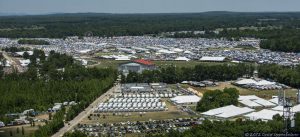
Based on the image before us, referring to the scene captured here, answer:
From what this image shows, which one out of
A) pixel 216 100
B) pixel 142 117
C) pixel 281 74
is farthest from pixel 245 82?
pixel 142 117

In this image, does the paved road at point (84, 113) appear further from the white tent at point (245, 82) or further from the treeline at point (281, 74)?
the treeline at point (281, 74)

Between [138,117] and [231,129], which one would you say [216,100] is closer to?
[138,117]

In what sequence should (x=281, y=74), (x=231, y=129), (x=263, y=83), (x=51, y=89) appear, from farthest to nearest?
(x=281, y=74)
(x=263, y=83)
(x=51, y=89)
(x=231, y=129)

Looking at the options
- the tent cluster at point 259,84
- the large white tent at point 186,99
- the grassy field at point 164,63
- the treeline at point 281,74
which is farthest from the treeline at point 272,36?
the large white tent at point 186,99

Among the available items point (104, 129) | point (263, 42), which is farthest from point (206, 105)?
point (263, 42)

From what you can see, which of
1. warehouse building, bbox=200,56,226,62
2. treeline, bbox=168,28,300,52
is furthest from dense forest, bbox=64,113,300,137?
treeline, bbox=168,28,300,52

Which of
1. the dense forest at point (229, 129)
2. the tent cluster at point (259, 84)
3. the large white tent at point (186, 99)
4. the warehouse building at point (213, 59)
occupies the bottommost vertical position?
the warehouse building at point (213, 59)
